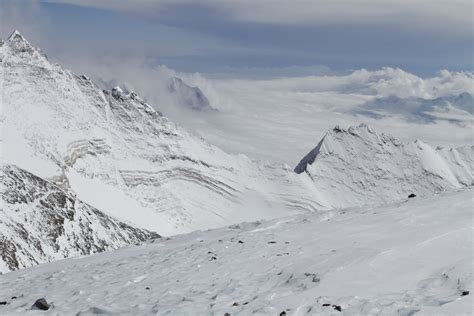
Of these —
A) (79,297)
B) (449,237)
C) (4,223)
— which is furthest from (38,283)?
(4,223)

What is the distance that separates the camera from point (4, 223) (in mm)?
125812

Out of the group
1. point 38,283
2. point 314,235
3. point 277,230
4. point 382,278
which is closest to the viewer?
point 382,278

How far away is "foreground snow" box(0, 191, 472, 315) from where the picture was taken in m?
17.6

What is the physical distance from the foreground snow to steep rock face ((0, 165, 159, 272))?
3549 inches

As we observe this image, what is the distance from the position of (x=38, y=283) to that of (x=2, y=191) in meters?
122

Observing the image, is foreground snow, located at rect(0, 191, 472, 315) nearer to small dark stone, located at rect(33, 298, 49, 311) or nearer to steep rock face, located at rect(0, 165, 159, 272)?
small dark stone, located at rect(33, 298, 49, 311)

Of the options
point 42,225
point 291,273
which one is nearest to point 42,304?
point 291,273

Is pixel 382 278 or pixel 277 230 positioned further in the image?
pixel 277 230

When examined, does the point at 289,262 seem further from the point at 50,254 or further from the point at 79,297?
the point at 50,254

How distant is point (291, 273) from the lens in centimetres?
2161

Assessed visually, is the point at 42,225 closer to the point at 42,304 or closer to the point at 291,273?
the point at 42,304

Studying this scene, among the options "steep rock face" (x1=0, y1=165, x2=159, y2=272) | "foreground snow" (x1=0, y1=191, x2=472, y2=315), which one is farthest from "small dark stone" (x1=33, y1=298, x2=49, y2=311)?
"steep rock face" (x1=0, y1=165, x2=159, y2=272)

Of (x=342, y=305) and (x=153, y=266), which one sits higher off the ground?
Answer: (x=153, y=266)

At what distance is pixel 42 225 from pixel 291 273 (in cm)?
12663
